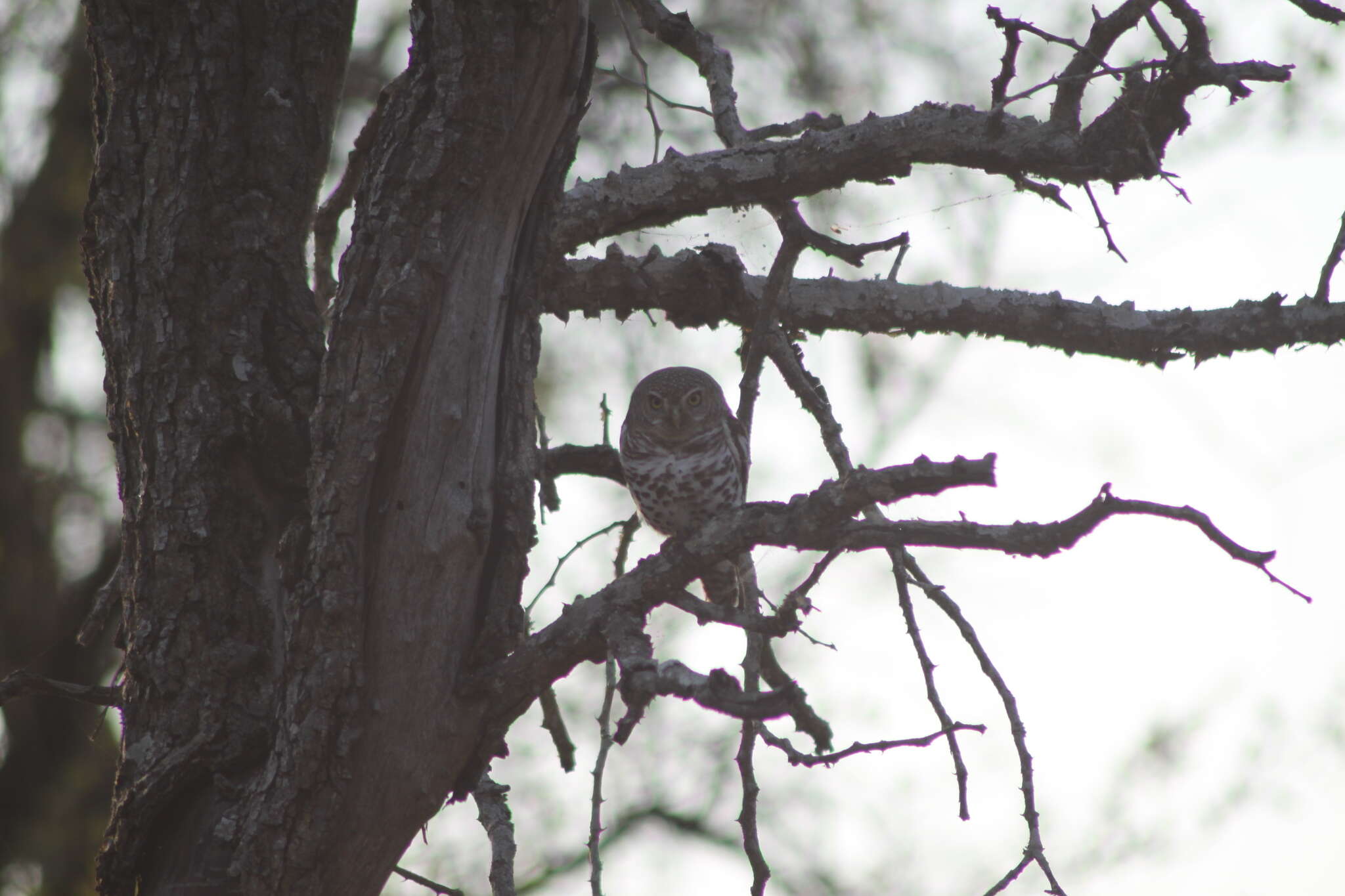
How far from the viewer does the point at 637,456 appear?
15.1ft

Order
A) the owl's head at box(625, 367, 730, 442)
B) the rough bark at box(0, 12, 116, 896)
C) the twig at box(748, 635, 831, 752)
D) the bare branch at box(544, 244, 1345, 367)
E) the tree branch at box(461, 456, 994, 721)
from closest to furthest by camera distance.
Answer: the twig at box(748, 635, 831, 752)
the tree branch at box(461, 456, 994, 721)
the bare branch at box(544, 244, 1345, 367)
the owl's head at box(625, 367, 730, 442)
the rough bark at box(0, 12, 116, 896)

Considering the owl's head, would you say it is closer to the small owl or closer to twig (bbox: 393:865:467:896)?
the small owl

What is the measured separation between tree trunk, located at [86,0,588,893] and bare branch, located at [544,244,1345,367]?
0.91 m

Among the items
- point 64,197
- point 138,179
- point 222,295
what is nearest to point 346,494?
point 222,295

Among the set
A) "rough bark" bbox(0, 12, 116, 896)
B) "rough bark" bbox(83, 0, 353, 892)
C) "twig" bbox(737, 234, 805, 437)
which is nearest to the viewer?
"rough bark" bbox(83, 0, 353, 892)

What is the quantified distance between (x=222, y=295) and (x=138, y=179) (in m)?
0.32

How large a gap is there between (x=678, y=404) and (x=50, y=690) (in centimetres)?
268

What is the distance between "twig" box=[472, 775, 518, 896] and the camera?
2.60m

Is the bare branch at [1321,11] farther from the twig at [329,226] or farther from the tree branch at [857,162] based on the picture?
the twig at [329,226]

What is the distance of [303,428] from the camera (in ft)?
8.43

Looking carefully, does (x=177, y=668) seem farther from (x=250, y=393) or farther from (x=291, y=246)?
(x=291, y=246)

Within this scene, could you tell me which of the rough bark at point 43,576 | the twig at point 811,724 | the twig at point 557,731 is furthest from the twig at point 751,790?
the rough bark at point 43,576

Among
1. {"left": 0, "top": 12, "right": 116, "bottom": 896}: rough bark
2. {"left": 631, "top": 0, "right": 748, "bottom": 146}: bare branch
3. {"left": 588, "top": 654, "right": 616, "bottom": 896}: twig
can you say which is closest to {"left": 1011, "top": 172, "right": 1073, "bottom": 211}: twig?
{"left": 631, "top": 0, "right": 748, "bottom": 146}: bare branch

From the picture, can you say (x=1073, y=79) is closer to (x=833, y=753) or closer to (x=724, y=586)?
(x=833, y=753)
